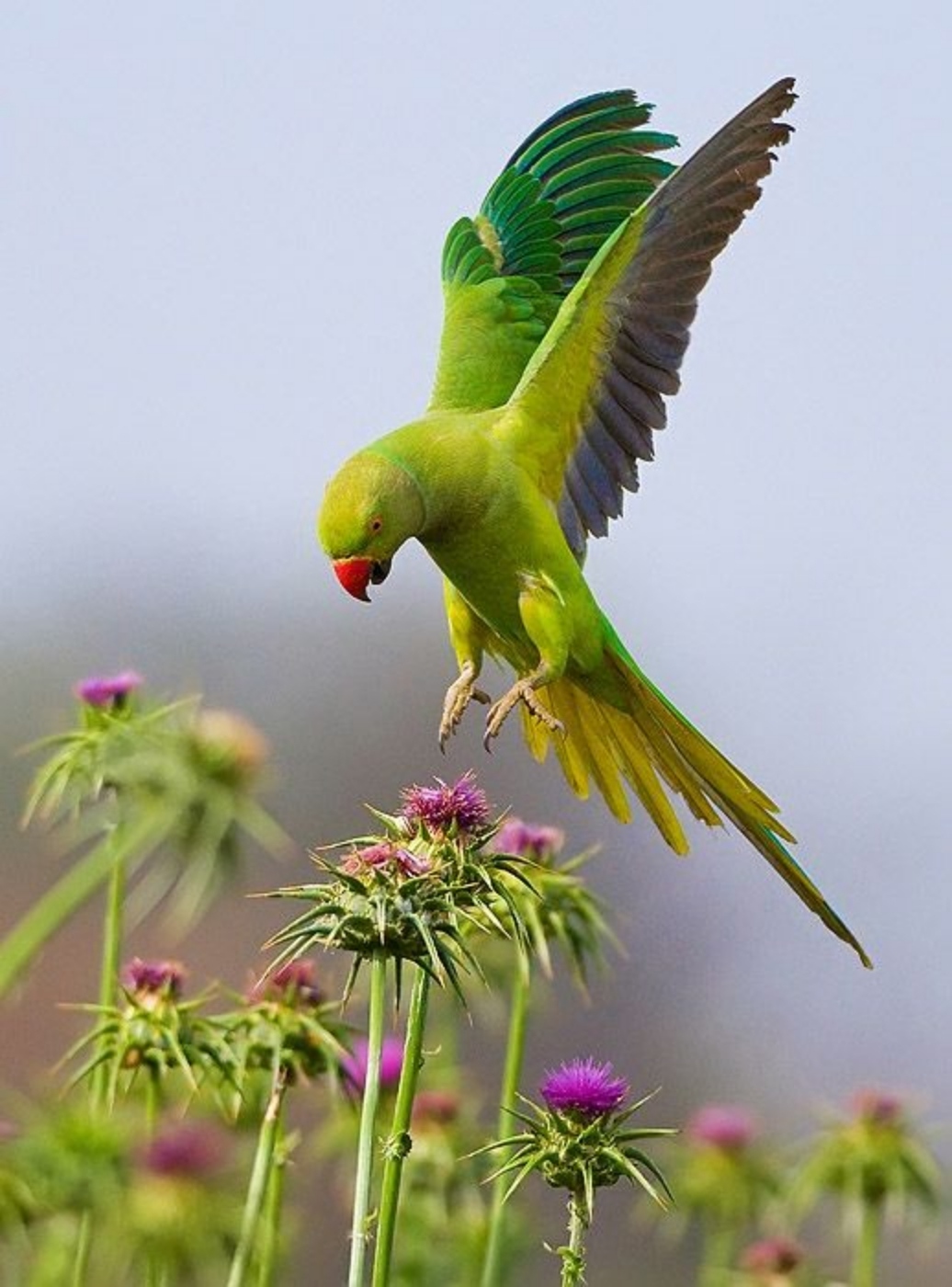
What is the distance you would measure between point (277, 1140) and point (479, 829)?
2.13ft

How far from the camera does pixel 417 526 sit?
17.3ft

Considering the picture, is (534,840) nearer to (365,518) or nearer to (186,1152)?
(365,518)

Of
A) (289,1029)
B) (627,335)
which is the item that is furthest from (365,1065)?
(627,335)

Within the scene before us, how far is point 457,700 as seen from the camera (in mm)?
5219

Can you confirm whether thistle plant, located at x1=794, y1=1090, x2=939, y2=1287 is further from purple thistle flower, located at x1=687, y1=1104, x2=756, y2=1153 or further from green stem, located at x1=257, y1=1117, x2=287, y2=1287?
green stem, located at x1=257, y1=1117, x2=287, y2=1287

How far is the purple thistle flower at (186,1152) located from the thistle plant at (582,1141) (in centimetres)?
81

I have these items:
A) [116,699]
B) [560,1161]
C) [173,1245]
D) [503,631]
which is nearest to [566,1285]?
[560,1161]

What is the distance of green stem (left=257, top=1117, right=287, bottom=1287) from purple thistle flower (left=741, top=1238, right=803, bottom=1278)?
3.64 ft

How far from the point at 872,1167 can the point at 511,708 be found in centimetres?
135

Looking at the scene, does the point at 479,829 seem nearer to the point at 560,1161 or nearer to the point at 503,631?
the point at 560,1161

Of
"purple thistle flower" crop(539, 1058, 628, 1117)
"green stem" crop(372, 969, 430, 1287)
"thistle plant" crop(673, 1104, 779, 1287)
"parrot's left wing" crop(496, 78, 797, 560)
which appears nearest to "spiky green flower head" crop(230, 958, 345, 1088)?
"purple thistle flower" crop(539, 1058, 628, 1117)

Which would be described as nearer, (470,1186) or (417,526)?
(417,526)

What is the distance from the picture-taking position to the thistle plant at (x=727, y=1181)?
597 cm

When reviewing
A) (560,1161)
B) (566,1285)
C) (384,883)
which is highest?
(384,883)
